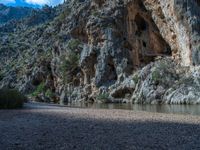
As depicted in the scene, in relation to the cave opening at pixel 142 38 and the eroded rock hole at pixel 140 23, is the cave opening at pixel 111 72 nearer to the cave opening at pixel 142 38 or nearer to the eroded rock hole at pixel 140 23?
the cave opening at pixel 142 38

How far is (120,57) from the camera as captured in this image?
73.5m

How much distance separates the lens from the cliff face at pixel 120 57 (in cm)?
5631

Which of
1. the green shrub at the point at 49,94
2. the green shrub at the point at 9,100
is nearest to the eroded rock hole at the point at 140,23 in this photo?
the green shrub at the point at 49,94

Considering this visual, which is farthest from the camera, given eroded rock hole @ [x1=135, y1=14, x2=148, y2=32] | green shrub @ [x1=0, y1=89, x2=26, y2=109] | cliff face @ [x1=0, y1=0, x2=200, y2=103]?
eroded rock hole @ [x1=135, y1=14, x2=148, y2=32]

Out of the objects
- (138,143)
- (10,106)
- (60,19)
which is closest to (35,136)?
(138,143)

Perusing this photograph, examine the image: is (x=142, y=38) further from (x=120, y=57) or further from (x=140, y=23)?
(x=120, y=57)

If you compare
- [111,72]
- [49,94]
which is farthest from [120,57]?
[49,94]

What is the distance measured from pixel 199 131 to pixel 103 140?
3.86 metres

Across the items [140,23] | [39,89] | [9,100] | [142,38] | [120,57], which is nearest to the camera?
[9,100]

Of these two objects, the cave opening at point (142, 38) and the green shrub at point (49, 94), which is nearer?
the cave opening at point (142, 38)

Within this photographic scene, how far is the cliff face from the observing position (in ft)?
185

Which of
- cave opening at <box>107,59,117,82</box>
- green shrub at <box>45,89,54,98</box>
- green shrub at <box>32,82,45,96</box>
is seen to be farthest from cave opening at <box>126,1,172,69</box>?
green shrub at <box>32,82,45,96</box>

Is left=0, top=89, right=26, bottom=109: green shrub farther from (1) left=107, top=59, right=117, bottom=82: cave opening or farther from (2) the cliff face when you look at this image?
(1) left=107, top=59, right=117, bottom=82: cave opening

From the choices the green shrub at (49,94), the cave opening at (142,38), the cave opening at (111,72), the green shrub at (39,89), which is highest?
the cave opening at (142,38)
